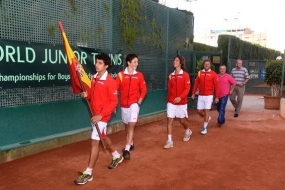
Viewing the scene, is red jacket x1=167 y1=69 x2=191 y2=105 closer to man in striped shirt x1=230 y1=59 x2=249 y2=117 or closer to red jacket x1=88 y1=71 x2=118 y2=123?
red jacket x1=88 y1=71 x2=118 y2=123

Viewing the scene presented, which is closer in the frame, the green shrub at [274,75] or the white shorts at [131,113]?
the white shorts at [131,113]

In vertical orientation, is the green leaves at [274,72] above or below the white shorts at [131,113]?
above

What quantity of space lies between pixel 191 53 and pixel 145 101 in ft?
12.4

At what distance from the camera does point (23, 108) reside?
589cm

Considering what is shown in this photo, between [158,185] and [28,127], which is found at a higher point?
[28,127]

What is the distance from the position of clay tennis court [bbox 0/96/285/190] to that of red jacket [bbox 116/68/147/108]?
1.15 metres

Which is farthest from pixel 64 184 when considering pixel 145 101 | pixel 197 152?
pixel 145 101

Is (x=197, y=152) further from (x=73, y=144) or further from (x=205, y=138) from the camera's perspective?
(x=73, y=144)

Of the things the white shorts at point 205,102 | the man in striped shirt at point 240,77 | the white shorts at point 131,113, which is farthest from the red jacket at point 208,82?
the man in striped shirt at point 240,77

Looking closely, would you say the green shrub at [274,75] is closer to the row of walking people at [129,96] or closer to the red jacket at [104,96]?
the row of walking people at [129,96]

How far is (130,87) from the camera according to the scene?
5848 mm

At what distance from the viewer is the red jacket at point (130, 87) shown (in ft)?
19.2

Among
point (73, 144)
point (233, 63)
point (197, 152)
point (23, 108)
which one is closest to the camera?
point (23, 108)

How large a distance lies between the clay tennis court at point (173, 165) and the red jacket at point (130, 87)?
115cm
